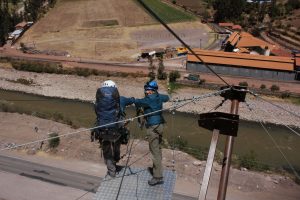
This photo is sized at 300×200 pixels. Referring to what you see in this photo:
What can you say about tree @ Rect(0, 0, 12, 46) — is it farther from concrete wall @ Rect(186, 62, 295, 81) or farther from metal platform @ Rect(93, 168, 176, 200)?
metal platform @ Rect(93, 168, 176, 200)

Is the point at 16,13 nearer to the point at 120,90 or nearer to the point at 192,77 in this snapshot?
the point at 120,90

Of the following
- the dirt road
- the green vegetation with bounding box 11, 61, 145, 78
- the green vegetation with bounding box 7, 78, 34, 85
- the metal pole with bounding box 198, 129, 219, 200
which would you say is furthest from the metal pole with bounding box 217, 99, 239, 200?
the green vegetation with bounding box 7, 78, 34, 85

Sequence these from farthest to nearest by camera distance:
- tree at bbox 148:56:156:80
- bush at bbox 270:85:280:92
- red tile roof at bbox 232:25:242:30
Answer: red tile roof at bbox 232:25:242:30 < tree at bbox 148:56:156:80 < bush at bbox 270:85:280:92

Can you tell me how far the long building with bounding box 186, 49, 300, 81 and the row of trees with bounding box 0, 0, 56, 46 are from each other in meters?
28.0

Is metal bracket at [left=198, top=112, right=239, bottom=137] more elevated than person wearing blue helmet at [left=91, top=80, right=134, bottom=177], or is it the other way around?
metal bracket at [left=198, top=112, right=239, bottom=137]

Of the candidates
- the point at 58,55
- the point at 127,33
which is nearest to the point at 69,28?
the point at 127,33

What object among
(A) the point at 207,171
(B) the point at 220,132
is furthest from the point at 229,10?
(A) the point at 207,171

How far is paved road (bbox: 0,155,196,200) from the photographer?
13086mm

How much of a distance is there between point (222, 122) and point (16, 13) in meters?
68.2

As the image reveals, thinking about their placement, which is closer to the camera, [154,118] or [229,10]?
[154,118]

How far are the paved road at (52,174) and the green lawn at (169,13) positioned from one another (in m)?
51.1

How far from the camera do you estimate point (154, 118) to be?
702 centimetres

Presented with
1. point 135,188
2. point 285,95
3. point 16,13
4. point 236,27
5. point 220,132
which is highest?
point 220,132

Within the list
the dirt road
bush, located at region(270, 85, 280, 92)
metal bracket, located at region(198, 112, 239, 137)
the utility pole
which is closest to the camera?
the utility pole
